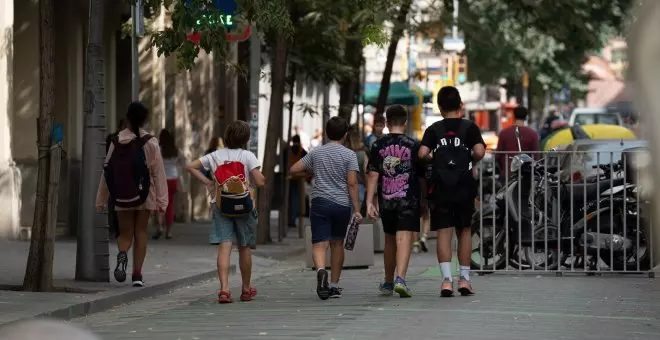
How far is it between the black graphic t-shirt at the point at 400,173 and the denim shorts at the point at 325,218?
1.31ft

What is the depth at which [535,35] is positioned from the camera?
3919 centimetres

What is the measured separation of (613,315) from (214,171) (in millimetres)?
3421

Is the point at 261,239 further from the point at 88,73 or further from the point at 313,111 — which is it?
the point at 88,73

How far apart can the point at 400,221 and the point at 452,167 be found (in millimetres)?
623

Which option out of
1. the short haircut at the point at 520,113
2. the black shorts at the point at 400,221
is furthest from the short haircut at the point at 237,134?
the short haircut at the point at 520,113

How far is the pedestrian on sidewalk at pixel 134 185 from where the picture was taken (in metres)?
13.8

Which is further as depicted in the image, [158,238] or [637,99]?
[158,238]

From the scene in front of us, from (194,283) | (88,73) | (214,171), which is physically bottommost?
(194,283)

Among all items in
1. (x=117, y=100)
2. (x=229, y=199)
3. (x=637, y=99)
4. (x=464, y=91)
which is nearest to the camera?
(x=637, y=99)

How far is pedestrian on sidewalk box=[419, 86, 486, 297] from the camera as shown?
12.8 m

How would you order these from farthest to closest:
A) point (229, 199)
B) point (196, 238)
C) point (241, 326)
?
point (196, 238) < point (229, 199) < point (241, 326)

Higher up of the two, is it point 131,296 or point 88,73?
point 88,73

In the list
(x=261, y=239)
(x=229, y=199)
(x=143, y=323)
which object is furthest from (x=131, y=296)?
(x=261, y=239)

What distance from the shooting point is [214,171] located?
12469mm
